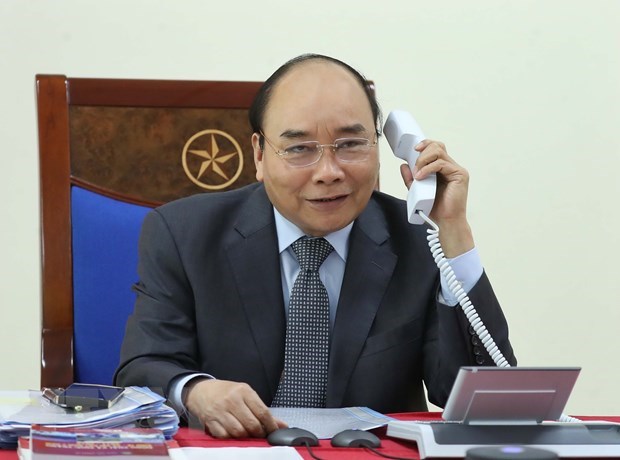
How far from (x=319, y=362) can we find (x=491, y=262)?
1617 millimetres

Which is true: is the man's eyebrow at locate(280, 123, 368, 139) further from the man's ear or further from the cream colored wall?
the cream colored wall

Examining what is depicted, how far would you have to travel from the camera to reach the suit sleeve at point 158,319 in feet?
5.95

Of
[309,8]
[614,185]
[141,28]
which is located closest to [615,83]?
[614,185]

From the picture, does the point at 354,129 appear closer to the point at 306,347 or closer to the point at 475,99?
the point at 306,347

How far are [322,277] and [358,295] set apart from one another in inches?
3.4

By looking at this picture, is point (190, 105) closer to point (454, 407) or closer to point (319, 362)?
point (319, 362)

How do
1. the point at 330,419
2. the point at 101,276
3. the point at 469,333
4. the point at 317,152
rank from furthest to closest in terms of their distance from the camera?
the point at 101,276
the point at 317,152
the point at 469,333
the point at 330,419

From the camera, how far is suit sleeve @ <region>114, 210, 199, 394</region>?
5.95ft

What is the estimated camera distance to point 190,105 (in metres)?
2.27

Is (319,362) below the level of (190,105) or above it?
below

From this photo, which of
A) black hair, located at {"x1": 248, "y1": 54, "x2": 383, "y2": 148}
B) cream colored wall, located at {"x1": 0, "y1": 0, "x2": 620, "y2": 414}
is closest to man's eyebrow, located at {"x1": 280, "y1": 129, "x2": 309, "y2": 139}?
black hair, located at {"x1": 248, "y1": 54, "x2": 383, "y2": 148}

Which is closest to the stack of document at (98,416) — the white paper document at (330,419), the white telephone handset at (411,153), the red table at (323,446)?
the red table at (323,446)

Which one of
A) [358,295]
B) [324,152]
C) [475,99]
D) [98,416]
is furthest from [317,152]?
[475,99]

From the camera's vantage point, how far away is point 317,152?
195 centimetres
